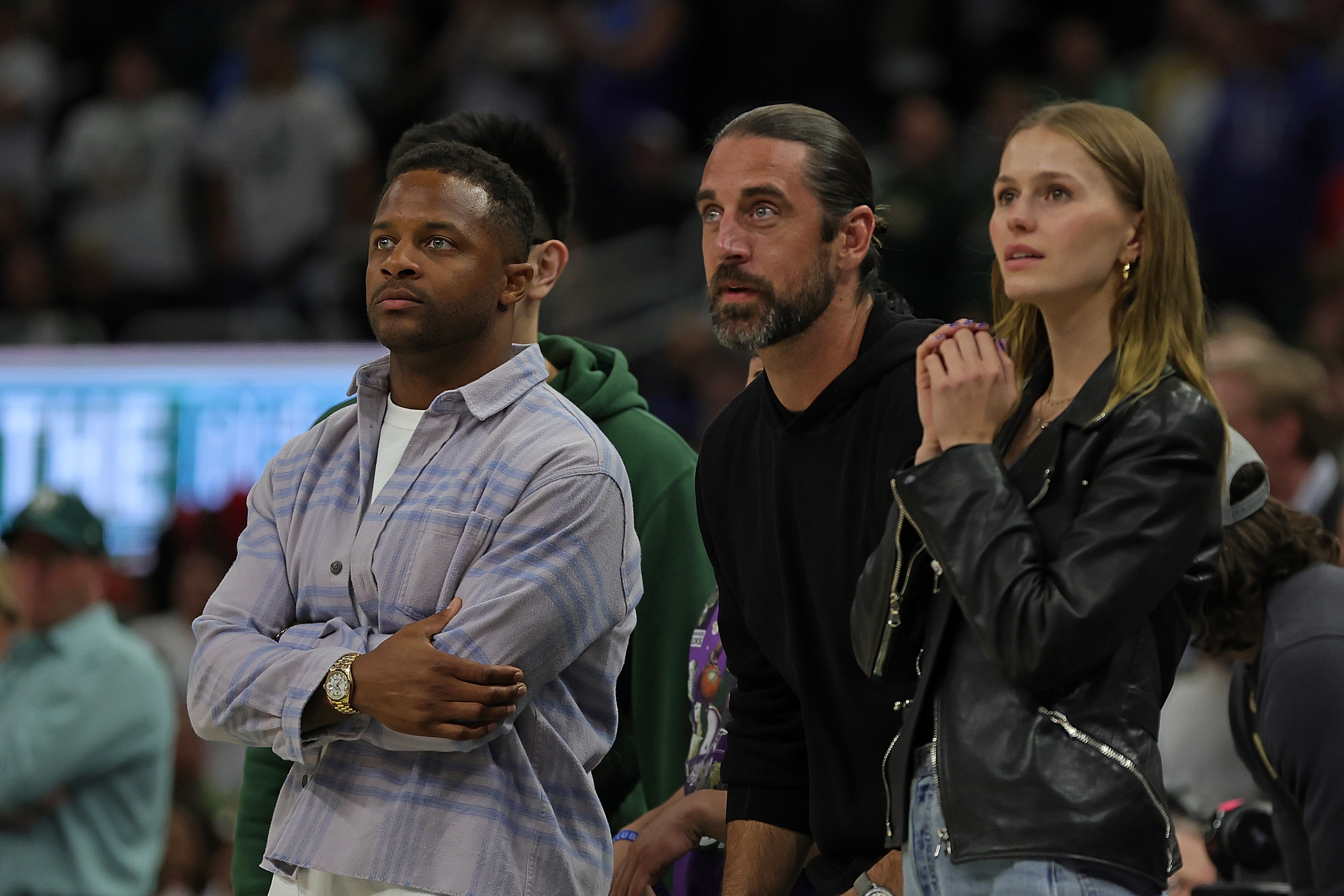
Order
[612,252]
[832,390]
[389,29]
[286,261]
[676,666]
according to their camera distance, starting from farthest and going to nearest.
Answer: [389,29]
[286,261]
[612,252]
[676,666]
[832,390]

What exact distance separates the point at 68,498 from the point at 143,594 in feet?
6.15

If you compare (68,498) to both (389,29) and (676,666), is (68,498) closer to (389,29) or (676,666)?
(676,666)

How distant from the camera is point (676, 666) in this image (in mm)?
3248

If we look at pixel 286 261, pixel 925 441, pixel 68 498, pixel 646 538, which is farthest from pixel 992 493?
pixel 286 261

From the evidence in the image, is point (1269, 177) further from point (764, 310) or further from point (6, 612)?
point (764, 310)

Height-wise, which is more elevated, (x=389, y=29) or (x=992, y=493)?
(x=389, y=29)

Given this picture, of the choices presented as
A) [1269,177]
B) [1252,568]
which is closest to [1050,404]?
[1252,568]

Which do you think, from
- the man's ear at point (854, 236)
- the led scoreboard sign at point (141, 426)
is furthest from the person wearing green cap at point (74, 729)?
the man's ear at point (854, 236)

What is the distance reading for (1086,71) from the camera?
9.00 m

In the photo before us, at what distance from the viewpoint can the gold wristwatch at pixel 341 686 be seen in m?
2.42

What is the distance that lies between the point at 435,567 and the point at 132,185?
8417 mm

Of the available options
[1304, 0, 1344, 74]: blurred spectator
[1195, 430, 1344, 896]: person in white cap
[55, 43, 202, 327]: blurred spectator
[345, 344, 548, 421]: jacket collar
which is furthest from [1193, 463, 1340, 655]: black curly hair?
[55, 43, 202, 327]: blurred spectator

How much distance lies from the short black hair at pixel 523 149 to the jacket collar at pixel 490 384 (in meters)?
0.70

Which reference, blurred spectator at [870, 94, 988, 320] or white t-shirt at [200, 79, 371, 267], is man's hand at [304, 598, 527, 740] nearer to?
blurred spectator at [870, 94, 988, 320]
